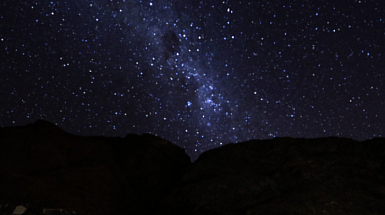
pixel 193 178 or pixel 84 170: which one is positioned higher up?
pixel 84 170

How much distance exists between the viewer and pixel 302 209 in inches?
268

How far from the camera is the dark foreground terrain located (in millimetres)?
6703

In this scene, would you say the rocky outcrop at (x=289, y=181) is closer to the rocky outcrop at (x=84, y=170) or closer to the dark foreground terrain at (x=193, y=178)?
the dark foreground terrain at (x=193, y=178)

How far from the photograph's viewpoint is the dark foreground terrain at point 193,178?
6.70 metres

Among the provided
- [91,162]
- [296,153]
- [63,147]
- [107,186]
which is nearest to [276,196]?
[296,153]

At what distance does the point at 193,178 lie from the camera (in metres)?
9.24

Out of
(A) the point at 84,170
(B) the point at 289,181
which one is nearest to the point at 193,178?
(B) the point at 289,181

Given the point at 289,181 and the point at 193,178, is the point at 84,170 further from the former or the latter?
the point at 289,181

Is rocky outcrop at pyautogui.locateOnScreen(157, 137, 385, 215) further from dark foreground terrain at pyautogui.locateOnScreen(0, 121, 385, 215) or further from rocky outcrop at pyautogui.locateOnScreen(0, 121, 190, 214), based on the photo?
rocky outcrop at pyautogui.locateOnScreen(0, 121, 190, 214)

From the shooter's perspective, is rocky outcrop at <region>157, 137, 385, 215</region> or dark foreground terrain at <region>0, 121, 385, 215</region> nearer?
dark foreground terrain at <region>0, 121, 385, 215</region>

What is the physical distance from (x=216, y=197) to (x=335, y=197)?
133 inches

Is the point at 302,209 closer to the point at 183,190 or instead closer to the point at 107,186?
the point at 183,190

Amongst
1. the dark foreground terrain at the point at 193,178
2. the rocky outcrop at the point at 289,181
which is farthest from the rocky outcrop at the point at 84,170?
the rocky outcrop at the point at 289,181

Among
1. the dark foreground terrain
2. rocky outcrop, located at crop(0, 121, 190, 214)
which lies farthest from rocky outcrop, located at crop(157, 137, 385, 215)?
rocky outcrop, located at crop(0, 121, 190, 214)
